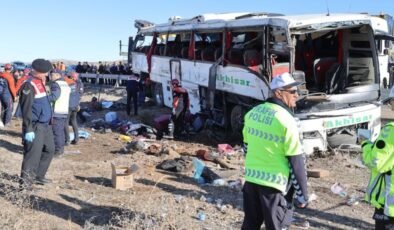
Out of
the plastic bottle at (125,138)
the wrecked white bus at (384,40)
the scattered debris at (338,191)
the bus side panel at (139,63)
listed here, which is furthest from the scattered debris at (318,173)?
the bus side panel at (139,63)

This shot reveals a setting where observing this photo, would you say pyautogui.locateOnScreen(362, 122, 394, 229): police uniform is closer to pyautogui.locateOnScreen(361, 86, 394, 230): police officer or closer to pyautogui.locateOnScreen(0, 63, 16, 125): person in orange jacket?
pyautogui.locateOnScreen(361, 86, 394, 230): police officer

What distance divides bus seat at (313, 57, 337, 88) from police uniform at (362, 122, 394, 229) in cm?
705

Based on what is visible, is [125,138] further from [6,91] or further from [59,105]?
[6,91]

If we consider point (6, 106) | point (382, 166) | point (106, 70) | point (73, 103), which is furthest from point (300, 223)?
point (106, 70)

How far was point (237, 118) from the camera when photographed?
38.7ft

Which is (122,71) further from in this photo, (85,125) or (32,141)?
(32,141)

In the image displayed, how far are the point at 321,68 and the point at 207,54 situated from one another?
10.1 ft

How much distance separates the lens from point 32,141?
6699 millimetres

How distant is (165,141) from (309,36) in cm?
384

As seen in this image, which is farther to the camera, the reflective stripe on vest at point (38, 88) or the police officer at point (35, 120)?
the reflective stripe on vest at point (38, 88)

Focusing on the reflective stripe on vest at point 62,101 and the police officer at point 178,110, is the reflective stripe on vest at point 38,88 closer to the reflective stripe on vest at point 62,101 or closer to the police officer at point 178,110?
the reflective stripe on vest at point 62,101

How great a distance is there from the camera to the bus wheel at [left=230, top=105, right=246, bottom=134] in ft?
37.9

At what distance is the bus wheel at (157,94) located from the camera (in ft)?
56.2

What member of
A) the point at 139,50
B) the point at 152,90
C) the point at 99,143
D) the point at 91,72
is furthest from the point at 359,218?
the point at 91,72
